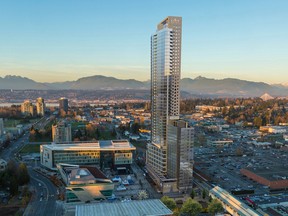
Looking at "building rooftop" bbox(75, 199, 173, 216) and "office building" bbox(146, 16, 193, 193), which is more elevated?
"office building" bbox(146, 16, 193, 193)

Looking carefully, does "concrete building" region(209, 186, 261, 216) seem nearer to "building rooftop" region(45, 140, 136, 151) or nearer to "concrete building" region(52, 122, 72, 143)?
"building rooftop" region(45, 140, 136, 151)

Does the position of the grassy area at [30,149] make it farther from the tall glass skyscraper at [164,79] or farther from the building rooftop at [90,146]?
the tall glass skyscraper at [164,79]

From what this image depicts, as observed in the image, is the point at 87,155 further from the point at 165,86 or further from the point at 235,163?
the point at 235,163

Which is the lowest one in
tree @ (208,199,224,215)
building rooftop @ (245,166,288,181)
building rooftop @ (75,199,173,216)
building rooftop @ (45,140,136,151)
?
building rooftop @ (245,166,288,181)

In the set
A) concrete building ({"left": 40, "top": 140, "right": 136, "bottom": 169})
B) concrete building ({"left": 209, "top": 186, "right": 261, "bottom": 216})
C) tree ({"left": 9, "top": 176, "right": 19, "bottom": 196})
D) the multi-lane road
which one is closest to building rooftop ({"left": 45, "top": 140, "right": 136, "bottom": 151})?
concrete building ({"left": 40, "top": 140, "right": 136, "bottom": 169})

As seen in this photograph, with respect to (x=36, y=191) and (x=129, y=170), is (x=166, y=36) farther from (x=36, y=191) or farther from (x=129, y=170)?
(x=36, y=191)

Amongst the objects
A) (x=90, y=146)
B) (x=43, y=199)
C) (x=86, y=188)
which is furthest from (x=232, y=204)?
(x=90, y=146)

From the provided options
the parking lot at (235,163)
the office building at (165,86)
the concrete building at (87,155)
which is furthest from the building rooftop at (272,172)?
the concrete building at (87,155)
